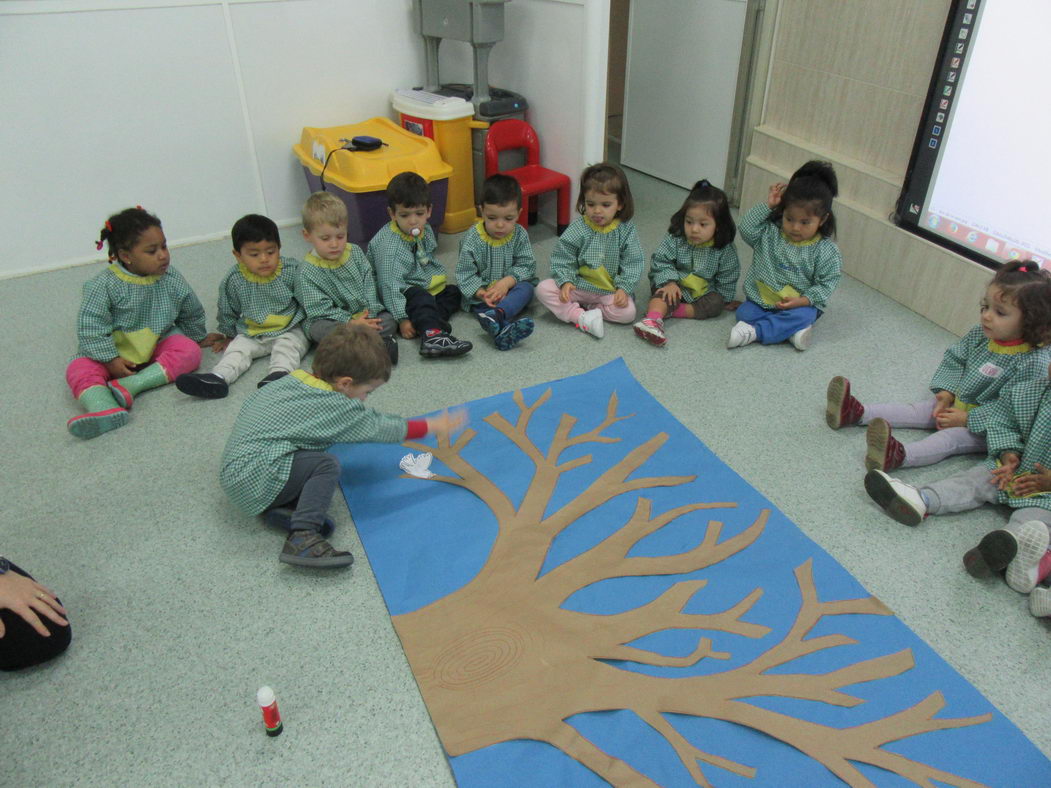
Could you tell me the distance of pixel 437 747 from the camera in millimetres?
1343

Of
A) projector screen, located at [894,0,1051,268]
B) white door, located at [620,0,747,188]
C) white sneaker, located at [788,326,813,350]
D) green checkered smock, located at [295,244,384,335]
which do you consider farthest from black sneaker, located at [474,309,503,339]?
white door, located at [620,0,747,188]

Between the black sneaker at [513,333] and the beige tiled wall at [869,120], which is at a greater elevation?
the beige tiled wall at [869,120]

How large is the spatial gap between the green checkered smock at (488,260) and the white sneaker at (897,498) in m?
1.40

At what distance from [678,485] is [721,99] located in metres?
2.39

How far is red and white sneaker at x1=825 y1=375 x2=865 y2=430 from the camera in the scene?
6.84 feet

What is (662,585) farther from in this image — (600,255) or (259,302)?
(259,302)

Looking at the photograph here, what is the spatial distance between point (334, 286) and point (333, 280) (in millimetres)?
23

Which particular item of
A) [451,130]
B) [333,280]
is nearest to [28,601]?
[333,280]

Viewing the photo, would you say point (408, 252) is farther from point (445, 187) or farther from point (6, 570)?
point (6, 570)

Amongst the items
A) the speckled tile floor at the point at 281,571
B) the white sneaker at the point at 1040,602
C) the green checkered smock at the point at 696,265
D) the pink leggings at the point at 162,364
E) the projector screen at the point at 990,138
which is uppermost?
the projector screen at the point at 990,138

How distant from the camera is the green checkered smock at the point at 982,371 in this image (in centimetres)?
188

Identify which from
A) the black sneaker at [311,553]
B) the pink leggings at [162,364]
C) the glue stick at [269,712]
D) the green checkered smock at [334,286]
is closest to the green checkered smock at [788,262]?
the green checkered smock at [334,286]

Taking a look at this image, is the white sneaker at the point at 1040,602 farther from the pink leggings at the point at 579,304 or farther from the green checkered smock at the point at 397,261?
the green checkered smock at the point at 397,261

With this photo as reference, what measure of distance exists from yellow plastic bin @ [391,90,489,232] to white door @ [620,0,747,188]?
1.18 m
